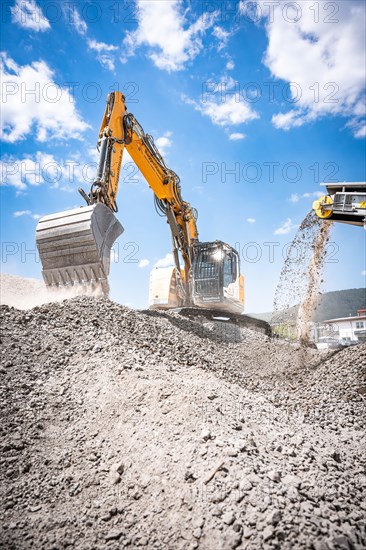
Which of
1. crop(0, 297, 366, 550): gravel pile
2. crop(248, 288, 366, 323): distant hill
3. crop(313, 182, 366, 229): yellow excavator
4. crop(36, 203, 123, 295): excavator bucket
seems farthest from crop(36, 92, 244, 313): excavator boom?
crop(248, 288, 366, 323): distant hill

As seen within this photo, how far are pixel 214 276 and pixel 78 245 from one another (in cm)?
476

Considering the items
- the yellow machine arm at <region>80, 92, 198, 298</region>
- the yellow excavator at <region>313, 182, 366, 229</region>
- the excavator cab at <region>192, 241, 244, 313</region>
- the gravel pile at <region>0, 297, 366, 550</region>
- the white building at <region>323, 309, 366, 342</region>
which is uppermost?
the yellow machine arm at <region>80, 92, 198, 298</region>

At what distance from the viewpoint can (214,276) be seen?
9.77 m

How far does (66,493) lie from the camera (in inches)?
93.1

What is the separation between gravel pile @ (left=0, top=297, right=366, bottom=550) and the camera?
1.89m

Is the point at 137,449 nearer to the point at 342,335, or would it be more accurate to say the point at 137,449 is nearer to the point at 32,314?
the point at 32,314

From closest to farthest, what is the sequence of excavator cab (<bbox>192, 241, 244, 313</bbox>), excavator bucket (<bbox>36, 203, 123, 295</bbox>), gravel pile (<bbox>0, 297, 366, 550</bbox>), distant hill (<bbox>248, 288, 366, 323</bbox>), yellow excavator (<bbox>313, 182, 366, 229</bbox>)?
gravel pile (<bbox>0, 297, 366, 550</bbox>) → yellow excavator (<bbox>313, 182, 366, 229</bbox>) → excavator bucket (<bbox>36, 203, 123, 295</bbox>) → excavator cab (<bbox>192, 241, 244, 313</bbox>) → distant hill (<bbox>248, 288, 366, 323</bbox>)

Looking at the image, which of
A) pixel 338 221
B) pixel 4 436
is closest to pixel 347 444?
pixel 4 436

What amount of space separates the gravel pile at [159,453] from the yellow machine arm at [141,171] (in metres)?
3.60

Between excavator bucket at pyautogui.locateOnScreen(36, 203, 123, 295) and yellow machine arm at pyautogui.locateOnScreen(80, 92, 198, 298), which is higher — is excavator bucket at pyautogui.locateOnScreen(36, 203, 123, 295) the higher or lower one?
the lower one

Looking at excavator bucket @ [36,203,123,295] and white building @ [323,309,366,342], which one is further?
white building @ [323,309,366,342]

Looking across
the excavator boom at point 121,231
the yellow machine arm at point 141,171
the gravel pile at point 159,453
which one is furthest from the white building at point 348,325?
the gravel pile at point 159,453

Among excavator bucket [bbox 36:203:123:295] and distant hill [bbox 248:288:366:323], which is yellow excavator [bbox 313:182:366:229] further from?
distant hill [bbox 248:288:366:323]

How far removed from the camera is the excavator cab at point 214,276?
9719 millimetres
